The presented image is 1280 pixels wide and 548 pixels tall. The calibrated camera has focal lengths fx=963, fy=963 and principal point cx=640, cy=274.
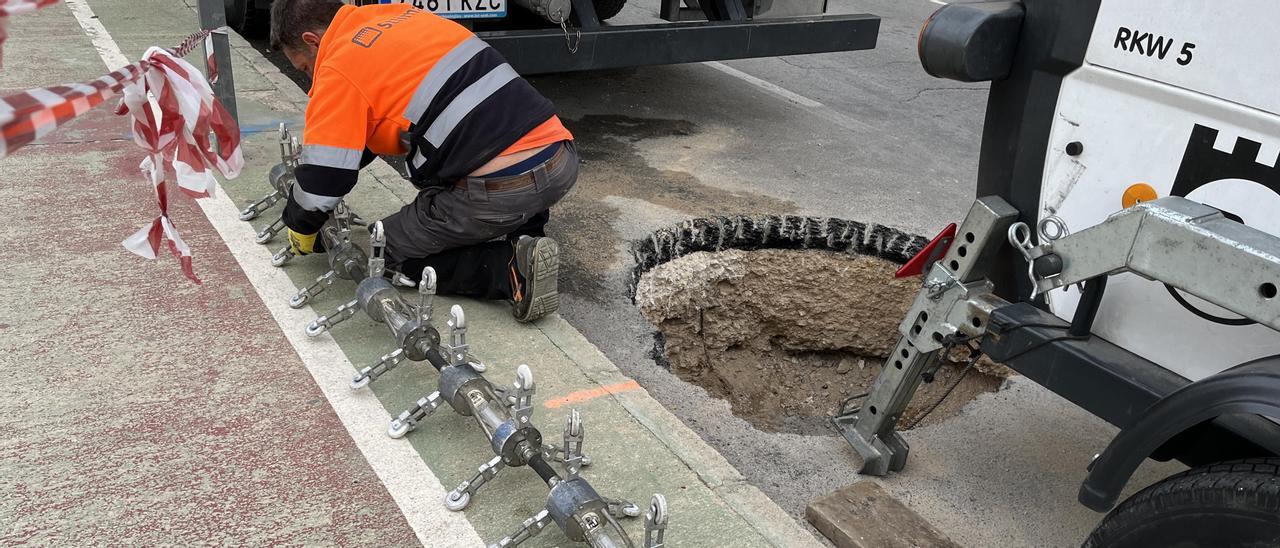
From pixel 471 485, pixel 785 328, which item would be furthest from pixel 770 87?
pixel 471 485

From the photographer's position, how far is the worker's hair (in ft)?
11.0

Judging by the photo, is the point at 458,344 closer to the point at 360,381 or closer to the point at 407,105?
the point at 360,381

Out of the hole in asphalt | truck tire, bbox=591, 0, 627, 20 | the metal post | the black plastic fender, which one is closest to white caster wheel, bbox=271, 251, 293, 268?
the metal post

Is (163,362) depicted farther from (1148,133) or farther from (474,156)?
(1148,133)

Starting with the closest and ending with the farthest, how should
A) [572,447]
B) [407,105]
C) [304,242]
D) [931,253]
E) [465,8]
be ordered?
[572,447]
[931,253]
[407,105]
[304,242]
[465,8]

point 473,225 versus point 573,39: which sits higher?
point 573,39

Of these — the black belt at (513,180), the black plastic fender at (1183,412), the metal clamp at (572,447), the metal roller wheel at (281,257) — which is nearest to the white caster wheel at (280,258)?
the metal roller wheel at (281,257)

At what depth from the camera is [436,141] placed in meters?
3.18

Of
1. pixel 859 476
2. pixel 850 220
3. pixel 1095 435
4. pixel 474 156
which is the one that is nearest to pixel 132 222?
pixel 474 156

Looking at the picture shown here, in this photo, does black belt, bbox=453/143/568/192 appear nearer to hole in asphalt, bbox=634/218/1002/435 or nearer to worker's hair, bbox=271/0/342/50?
worker's hair, bbox=271/0/342/50

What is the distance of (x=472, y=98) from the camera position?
10.3 ft

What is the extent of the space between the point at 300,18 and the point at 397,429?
1.61 metres

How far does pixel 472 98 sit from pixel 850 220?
227cm

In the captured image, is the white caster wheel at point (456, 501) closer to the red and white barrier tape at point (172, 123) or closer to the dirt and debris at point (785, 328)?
the red and white barrier tape at point (172, 123)
